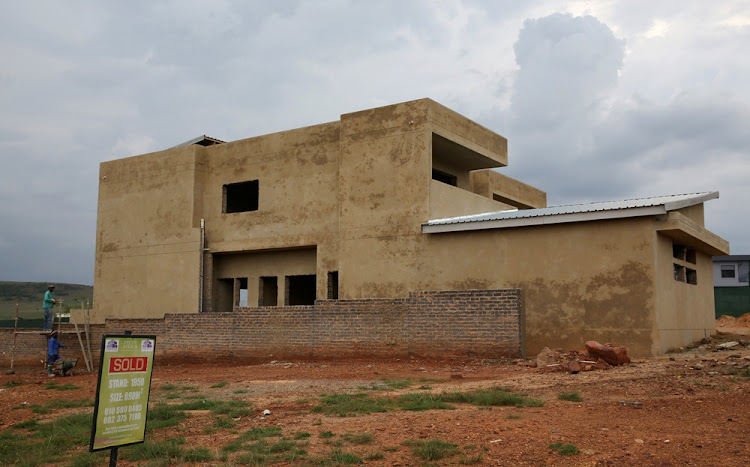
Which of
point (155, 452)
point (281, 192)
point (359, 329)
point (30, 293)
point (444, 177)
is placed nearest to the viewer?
point (155, 452)

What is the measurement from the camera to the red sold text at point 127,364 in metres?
5.77

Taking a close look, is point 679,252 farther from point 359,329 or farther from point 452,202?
point 359,329

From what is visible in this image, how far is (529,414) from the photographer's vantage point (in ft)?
30.4

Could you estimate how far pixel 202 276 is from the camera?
2388 cm

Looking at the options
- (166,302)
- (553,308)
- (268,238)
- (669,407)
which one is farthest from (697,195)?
(166,302)

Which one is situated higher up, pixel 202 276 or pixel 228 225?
pixel 228 225

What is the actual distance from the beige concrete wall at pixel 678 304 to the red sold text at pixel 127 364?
12.8 m

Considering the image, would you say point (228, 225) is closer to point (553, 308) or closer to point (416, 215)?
point (416, 215)

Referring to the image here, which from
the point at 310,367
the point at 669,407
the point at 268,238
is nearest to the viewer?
the point at 669,407

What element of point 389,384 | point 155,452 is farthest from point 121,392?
point 389,384

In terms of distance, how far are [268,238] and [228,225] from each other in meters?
1.89

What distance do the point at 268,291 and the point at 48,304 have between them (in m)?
7.29

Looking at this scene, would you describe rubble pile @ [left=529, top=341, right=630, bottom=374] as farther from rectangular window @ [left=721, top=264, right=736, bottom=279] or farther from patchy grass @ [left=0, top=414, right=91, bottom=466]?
rectangular window @ [left=721, top=264, right=736, bottom=279]

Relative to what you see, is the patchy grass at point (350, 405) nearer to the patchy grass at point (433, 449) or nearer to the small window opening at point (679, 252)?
the patchy grass at point (433, 449)
